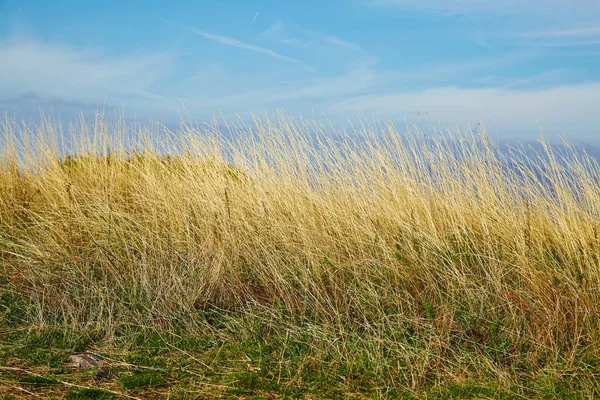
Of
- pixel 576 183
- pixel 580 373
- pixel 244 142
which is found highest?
pixel 244 142

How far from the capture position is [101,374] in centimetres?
316

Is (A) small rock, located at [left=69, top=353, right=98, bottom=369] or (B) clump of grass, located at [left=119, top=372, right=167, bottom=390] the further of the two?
(A) small rock, located at [left=69, top=353, right=98, bottom=369]

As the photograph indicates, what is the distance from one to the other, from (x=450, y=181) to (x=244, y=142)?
231 centimetres

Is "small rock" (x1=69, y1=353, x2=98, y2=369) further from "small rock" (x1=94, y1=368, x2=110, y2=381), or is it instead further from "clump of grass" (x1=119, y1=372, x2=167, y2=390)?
"clump of grass" (x1=119, y1=372, x2=167, y2=390)

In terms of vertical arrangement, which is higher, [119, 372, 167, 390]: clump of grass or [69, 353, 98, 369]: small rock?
[69, 353, 98, 369]: small rock

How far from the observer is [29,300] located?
166 inches

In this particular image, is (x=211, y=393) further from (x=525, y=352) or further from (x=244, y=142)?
(x=244, y=142)

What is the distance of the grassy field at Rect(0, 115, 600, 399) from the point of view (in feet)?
10.2

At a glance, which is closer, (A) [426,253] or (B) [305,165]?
(A) [426,253]

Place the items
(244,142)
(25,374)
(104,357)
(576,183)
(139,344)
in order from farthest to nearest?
(244,142) → (576,183) → (139,344) → (104,357) → (25,374)

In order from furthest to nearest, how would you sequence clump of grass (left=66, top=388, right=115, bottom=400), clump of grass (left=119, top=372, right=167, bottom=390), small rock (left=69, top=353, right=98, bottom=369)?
small rock (left=69, top=353, right=98, bottom=369) → clump of grass (left=119, top=372, right=167, bottom=390) → clump of grass (left=66, top=388, right=115, bottom=400)

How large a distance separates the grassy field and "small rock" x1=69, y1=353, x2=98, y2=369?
47 mm

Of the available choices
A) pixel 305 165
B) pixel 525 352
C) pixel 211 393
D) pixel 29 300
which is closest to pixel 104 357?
→ pixel 211 393

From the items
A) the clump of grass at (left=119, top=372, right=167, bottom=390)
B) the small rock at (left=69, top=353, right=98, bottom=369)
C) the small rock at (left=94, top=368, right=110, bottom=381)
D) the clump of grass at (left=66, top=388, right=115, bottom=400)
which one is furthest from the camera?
the small rock at (left=69, top=353, right=98, bottom=369)
